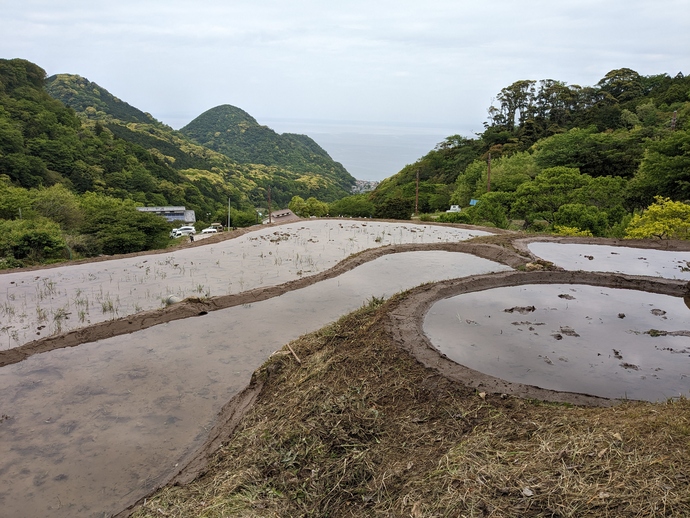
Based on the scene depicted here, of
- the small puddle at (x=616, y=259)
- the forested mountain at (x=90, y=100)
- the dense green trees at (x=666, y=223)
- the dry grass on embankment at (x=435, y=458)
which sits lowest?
the dry grass on embankment at (x=435, y=458)

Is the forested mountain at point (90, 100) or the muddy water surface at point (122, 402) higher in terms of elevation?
the forested mountain at point (90, 100)

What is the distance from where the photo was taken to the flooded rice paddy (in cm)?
759

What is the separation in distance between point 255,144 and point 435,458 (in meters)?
118

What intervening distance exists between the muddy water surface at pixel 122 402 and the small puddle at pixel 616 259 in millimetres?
5679

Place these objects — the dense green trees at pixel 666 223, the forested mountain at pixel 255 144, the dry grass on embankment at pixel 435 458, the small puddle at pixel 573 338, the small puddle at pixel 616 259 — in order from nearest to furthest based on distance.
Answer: the dry grass on embankment at pixel 435 458
the small puddle at pixel 573 338
the small puddle at pixel 616 259
the dense green trees at pixel 666 223
the forested mountain at pixel 255 144

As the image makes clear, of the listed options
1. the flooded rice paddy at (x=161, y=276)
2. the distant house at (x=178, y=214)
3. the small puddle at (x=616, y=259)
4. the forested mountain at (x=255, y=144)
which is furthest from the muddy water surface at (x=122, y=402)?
the forested mountain at (x=255, y=144)

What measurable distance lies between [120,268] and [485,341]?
8.71 m

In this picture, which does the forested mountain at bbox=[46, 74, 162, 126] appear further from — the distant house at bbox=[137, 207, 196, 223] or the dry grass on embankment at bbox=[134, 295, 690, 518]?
the dry grass on embankment at bbox=[134, 295, 690, 518]

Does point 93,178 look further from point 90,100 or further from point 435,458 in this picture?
point 90,100

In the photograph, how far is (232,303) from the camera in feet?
27.6

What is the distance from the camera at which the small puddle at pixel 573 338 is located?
16.2 ft

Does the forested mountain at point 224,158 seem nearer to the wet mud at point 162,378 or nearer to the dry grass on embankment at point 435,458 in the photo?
the wet mud at point 162,378

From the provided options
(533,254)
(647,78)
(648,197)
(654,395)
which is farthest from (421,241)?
(647,78)

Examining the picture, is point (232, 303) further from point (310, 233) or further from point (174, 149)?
point (174, 149)
